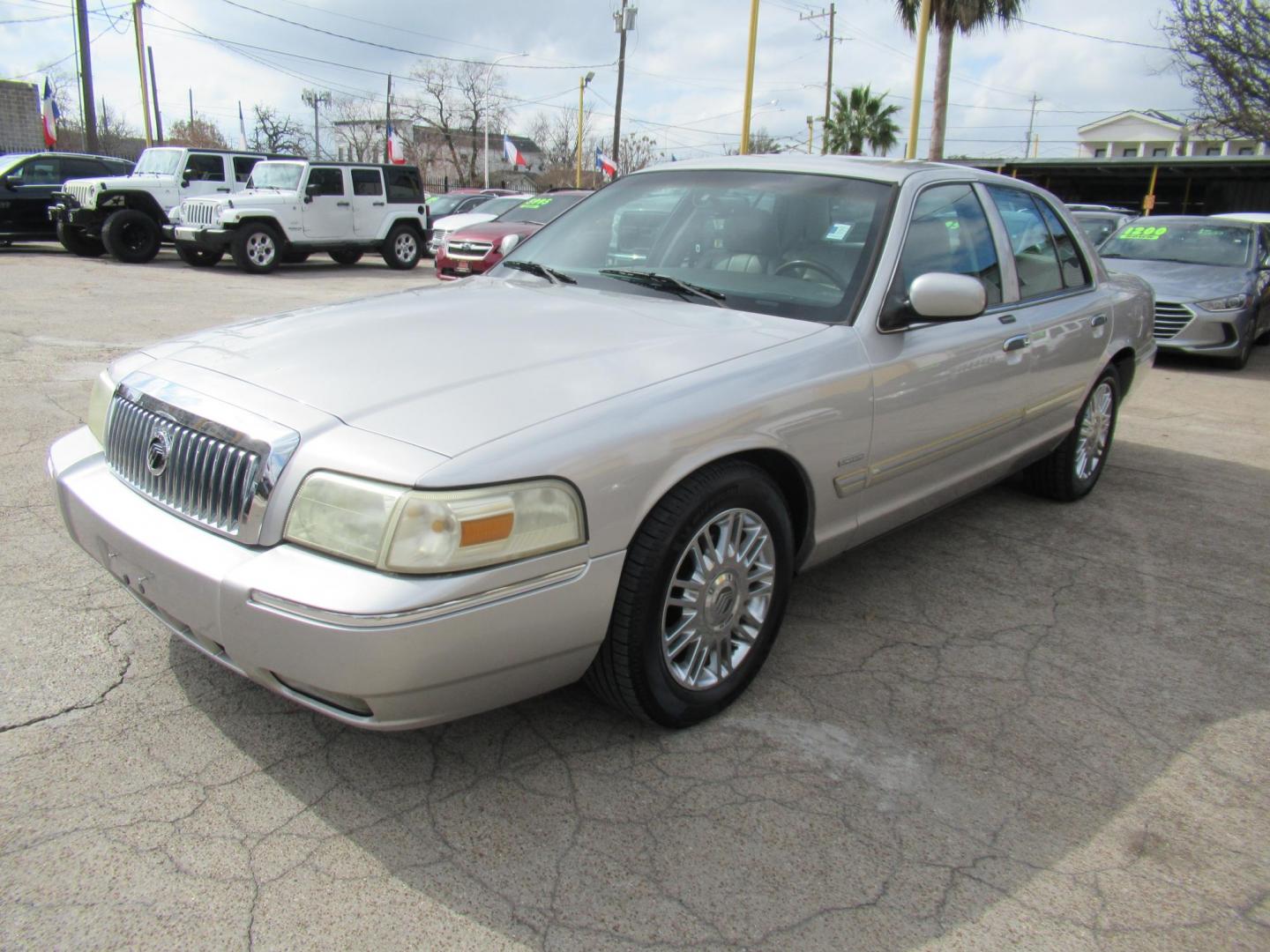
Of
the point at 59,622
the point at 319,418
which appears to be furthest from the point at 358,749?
the point at 59,622

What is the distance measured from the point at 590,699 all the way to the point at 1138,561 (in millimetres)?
2745

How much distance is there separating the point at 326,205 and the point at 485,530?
16139mm

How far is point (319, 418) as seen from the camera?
7.30 feet

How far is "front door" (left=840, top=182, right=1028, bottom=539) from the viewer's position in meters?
3.14

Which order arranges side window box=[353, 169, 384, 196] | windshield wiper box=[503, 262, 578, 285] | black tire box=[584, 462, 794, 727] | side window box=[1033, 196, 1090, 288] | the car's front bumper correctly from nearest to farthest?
the car's front bumper, black tire box=[584, 462, 794, 727], windshield wiper box=[503, 262, 578, 285], side window box=[1033, 196, 1090, 288], side window box=[353, 169, 384, 196]

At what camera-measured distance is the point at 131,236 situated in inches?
642

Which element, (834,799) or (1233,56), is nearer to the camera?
(834,799)

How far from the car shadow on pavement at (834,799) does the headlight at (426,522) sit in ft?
2.27

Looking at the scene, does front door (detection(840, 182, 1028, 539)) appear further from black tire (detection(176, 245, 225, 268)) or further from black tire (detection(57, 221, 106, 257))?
black tire (detection(57, 221, 106, 257))

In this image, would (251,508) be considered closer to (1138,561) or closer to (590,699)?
(590,699)

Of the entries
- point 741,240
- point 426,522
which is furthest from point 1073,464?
point 426,522

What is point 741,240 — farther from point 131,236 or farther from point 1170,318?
point 131,236

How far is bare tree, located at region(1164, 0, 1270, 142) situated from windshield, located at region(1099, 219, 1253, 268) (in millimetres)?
6831

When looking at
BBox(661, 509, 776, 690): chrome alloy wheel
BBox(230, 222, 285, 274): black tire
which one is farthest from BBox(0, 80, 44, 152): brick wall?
BBox(661, 509, 776, 690): chrome alloy wheel
